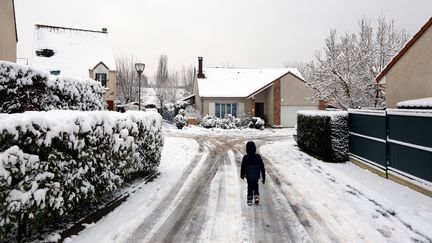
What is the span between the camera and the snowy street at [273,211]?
489cm

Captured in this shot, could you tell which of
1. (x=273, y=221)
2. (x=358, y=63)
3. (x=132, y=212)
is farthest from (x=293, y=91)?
(x=132, y=212)

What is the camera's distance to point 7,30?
46.1ft

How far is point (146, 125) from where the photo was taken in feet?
27.2

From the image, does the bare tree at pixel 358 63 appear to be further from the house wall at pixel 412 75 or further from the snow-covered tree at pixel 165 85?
the snow-covered tree at pixel 165 85

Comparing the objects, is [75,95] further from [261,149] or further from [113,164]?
[261,149]

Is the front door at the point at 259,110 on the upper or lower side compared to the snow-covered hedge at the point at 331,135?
upper

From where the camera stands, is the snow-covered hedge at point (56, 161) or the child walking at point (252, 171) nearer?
the snow-covered hedge at point (56, 161)

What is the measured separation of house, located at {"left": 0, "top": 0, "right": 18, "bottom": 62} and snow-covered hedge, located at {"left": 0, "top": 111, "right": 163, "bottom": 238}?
977 cm

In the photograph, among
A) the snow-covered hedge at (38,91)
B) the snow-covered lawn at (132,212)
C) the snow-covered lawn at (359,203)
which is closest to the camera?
the snow-covered lawn at (132,212)

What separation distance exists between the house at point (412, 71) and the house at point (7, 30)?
1612 cm

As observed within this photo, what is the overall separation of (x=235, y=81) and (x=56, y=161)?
106ft

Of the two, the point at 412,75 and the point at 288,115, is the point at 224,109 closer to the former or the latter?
the point at 288,115

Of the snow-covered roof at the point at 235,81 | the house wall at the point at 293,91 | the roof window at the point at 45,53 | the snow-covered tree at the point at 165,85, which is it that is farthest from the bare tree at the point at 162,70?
the house wall at the point at 293,91

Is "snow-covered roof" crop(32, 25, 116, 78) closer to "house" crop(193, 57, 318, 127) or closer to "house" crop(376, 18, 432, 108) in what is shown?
"house" crop(193, 57, 318, 127)
